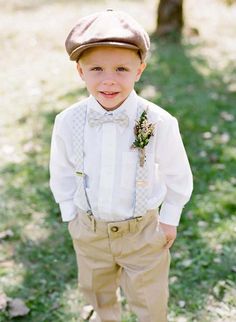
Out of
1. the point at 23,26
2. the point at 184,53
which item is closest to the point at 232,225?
the point at 184,53

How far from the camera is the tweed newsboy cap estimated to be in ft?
6.51

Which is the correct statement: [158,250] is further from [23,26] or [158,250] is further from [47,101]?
[23,26]

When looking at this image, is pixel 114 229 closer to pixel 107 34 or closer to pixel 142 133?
pixel 142 133

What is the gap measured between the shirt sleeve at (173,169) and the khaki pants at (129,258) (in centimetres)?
8

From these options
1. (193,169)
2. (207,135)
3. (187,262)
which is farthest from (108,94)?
(207,135)

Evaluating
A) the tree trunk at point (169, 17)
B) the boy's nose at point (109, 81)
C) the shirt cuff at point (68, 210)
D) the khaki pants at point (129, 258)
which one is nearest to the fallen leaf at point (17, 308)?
the khaki pants at point (129, 258)

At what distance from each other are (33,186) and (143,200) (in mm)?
2174

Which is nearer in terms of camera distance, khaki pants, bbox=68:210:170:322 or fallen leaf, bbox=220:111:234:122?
khaki pants, bbox=68:210:170:322

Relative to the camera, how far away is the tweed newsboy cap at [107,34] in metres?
1.98

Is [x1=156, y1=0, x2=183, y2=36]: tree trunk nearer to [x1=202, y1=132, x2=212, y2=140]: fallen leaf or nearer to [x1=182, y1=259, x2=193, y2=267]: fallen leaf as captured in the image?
[x1=202, y1=132, x2=212, y2=140]: fallen leaf

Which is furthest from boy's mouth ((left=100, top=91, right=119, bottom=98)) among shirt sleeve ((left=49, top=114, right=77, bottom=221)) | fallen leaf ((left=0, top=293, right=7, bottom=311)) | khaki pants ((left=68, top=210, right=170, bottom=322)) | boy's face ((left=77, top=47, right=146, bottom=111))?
fallen leaf ((left=0, top=293, right=7, bottom=311))

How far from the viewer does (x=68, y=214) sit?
7.99 feet

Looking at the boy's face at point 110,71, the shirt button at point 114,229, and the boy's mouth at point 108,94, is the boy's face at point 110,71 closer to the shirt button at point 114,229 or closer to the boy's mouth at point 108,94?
the boy's mouth at point 108,94

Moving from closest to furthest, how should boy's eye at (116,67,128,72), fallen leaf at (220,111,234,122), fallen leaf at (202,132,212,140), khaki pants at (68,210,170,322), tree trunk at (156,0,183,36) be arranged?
boy's eye at (116,67,128,72) → khaki pants at (68,210,170,322) → fallen leaf at (202,132,212,140) → fallen leaf at (220,111,234,122) → tree trunk at (156,0,183,36)
